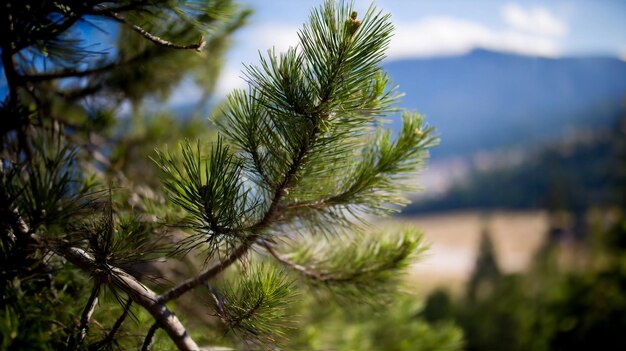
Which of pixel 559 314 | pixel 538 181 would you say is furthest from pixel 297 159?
pixel 538 181

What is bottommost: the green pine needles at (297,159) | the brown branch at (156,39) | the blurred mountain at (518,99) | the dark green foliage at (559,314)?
the dark green foliage at (559,314)

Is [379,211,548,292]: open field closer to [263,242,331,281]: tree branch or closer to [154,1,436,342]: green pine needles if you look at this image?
[263,242,331,281]: tree branch

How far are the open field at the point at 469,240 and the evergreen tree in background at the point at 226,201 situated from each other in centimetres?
3999

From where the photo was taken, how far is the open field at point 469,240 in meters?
45.6

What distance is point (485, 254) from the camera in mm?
21109

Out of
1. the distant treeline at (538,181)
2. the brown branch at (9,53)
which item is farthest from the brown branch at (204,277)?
the distant treeline at (538,181)

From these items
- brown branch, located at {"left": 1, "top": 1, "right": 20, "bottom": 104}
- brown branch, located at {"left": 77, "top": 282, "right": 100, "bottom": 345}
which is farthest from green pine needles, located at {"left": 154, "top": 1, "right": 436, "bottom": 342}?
brown branch, located at {"left": 1, "top": 1, "right": 20, "bottom": 104}

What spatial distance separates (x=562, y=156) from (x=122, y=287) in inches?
3023

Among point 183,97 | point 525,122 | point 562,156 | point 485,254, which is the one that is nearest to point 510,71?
point 525,122

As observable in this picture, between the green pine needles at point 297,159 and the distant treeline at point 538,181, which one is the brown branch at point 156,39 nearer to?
the green pine needles at point 297,159

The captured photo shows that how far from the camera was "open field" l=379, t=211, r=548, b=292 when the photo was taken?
45.6 metres

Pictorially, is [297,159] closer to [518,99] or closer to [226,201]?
[226,201]

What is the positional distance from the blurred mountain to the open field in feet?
281

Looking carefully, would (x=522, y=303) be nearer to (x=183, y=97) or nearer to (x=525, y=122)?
(x=183, y=97)
